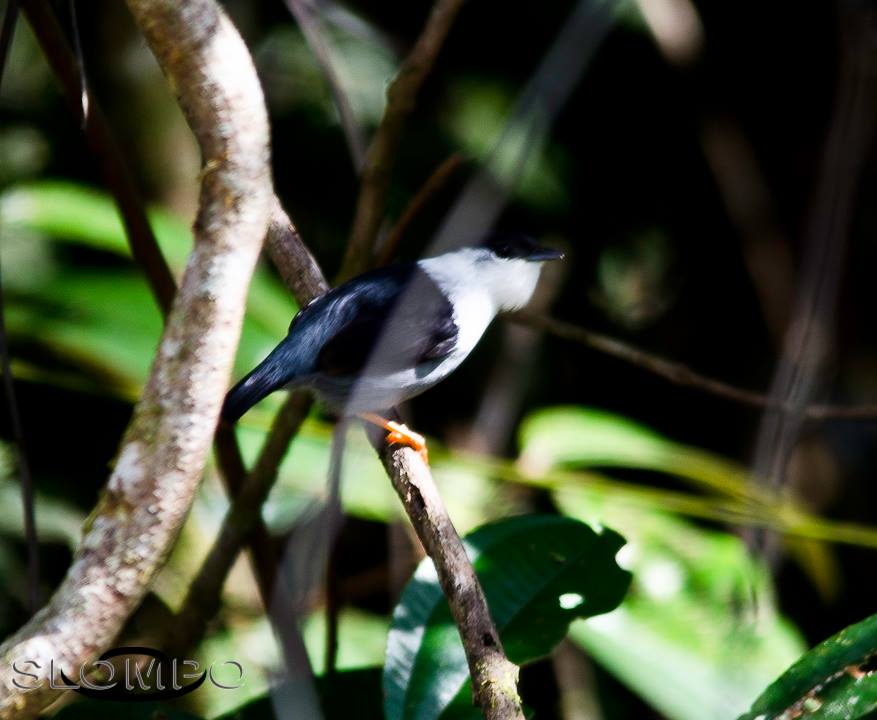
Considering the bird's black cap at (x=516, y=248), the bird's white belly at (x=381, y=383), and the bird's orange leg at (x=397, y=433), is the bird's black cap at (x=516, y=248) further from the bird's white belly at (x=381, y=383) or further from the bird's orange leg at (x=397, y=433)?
the bird's orange leg at (x=397, y=433)

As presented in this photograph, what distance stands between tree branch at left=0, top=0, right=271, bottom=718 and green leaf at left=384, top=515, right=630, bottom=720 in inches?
30.2

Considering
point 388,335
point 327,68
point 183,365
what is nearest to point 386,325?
point 388,335

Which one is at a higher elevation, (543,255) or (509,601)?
(543,255)

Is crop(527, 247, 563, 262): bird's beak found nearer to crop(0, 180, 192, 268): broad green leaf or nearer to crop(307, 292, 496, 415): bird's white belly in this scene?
crop(307, 292, 496, 415): bird's white belly

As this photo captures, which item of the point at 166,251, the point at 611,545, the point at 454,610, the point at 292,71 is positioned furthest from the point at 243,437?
the point at 292,71

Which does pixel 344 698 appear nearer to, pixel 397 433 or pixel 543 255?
pixel 397 433

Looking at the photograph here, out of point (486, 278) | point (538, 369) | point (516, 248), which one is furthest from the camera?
point (538, 369)

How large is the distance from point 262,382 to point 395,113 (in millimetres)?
730

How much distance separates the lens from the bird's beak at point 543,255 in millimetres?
3325

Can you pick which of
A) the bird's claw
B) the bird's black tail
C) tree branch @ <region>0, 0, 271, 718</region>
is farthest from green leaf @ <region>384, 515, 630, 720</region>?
tree branch @ <region>0, 0, 271, 718</region>

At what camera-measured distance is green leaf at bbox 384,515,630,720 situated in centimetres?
212

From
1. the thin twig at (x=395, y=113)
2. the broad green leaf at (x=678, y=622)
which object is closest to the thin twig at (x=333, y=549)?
the thin twig at (x=395, y=113)

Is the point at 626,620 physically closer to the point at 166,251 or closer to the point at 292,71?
the point at 166,251

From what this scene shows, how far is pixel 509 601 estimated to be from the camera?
2.26 m
